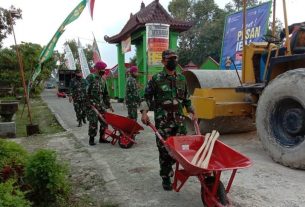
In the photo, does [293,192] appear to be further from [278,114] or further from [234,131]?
[234,131]

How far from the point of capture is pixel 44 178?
4.38m

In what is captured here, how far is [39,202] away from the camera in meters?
4.46

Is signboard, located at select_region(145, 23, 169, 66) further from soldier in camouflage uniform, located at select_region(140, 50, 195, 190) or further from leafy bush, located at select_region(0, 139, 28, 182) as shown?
leafy bush, located at select_region(0, 139, 28, 182)

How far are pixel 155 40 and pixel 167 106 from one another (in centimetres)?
1048

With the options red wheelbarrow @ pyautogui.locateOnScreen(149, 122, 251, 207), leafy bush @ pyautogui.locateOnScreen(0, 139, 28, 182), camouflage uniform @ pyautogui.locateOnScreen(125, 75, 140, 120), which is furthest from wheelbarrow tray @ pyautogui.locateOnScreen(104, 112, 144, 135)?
red wheelbarrow @ pyautogui.locateOnScreen(149, 122, 251, 207)

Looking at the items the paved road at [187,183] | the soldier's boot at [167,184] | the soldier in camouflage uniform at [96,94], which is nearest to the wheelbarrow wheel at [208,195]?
the paved road at [187,183]

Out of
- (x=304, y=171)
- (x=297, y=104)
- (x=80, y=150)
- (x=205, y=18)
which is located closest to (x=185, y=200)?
(x=304, y=171)

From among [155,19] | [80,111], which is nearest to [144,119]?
[80,111]

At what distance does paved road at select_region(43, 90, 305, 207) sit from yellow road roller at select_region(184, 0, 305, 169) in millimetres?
386

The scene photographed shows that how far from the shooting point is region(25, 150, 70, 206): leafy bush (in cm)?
439

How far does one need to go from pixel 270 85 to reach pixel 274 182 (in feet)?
5.87

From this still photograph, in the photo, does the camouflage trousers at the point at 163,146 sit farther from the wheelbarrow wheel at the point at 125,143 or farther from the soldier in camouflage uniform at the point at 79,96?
the soldier in camouflage uniform at the point at 79,96

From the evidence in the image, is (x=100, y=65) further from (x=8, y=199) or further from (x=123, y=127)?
(x=8, y=199)

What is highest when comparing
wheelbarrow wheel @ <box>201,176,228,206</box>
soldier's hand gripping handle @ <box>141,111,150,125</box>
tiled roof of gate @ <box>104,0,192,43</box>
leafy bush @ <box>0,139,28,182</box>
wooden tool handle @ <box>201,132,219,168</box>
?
tiled roof of gate @ <box>104,0,192,43</box>
